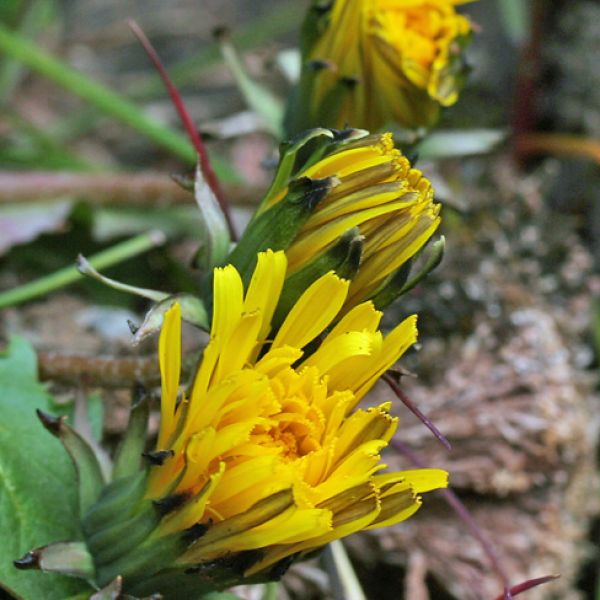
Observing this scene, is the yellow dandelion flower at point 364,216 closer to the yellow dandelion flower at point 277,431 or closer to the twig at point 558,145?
the yellow dandelion flower at point 277,431

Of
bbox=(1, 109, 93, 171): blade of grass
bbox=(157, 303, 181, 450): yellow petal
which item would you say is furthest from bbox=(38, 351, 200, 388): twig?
bbox=(1, 109, 93, 171): blade of grass

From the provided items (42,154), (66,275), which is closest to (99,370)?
(66,275)

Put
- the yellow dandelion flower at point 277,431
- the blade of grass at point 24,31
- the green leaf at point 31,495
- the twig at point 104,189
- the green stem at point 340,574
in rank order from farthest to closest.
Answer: the blade of grass at point 24,31
the twig at point 104,189
the green stem at point 340,574
the green leaf at point 31,495
the yellow dandelion flower at point 277,431

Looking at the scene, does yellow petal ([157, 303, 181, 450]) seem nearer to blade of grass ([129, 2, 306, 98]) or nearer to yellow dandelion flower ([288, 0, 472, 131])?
yellow dandelion flower ([288, 0, 472, 131])

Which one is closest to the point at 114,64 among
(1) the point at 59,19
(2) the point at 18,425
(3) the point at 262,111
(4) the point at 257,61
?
(1) the point at 59,19

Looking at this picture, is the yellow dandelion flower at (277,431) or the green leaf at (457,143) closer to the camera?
the yellow dandelion flower at (277,431)

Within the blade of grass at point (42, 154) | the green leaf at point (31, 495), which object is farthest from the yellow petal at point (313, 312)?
the blade of grass at point (42, 154)
